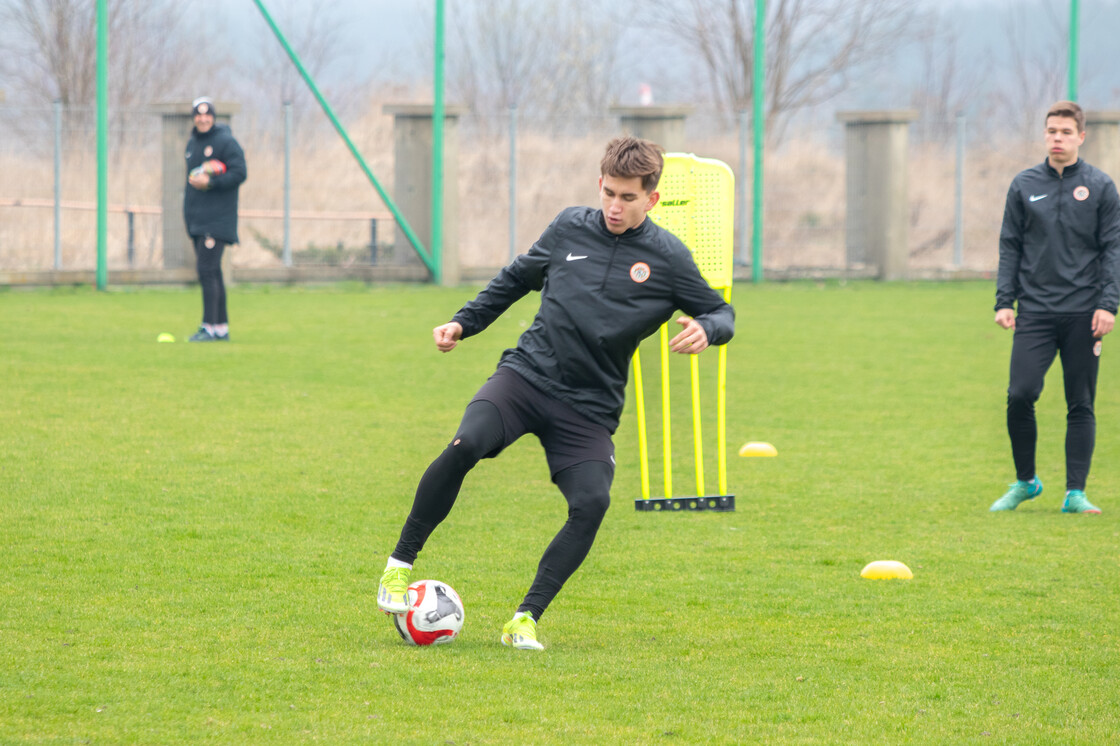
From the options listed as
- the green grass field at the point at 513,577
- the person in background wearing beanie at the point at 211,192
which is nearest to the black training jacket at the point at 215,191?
the person in background wearing beanie at the point at 211,192

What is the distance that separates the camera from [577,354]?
16.9 ft

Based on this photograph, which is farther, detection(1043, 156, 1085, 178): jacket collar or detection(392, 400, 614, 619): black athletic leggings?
detection(1043, 156, 1085, 178): jacket collar

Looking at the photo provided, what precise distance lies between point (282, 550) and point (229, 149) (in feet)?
27.3

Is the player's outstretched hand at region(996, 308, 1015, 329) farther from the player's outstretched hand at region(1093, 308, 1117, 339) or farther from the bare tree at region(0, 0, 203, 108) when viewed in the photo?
the bare tree at region(0, 0, 203, 108)

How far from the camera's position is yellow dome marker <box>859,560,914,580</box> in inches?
247

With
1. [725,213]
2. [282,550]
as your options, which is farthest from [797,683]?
[725,213]

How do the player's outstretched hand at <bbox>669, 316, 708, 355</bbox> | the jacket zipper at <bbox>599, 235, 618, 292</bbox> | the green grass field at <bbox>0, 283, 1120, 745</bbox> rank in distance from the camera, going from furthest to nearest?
the jacket zipper at <bbox>599, 235, 618, 292</bbox>, the player's outstretched hand at <bbox>669, 316, 708, 355</bbox>, the green grass field at <bbox>0, 283, 1120, 745</bbox>

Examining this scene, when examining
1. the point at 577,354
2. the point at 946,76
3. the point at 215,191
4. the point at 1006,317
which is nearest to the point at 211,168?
the point at 215,191

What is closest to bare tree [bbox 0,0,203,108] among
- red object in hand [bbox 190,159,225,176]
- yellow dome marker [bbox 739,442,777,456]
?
red object in hand [bbox 190,159,225,176]

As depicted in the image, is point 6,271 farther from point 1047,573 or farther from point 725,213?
point 1047,573

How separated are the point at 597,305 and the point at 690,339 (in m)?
0.44

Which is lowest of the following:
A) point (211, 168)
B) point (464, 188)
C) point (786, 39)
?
point (211, 168)

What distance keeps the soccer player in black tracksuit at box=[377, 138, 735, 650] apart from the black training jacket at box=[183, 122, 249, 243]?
30.2ft

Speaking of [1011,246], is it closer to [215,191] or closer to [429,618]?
[429,618]
